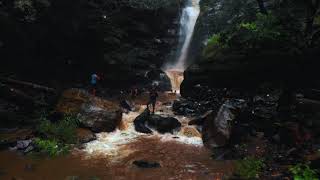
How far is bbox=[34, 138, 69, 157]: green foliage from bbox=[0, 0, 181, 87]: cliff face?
784 cm

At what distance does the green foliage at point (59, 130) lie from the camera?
59.5ft

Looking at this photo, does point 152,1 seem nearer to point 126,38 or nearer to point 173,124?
point 126,38

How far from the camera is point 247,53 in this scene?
24078mm

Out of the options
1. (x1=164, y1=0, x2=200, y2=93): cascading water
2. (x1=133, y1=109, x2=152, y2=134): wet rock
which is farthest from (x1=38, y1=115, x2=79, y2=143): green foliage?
(x1=164, y1=0, x2=200, y2=93): cascading water

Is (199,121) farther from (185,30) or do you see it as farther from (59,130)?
(185,30)

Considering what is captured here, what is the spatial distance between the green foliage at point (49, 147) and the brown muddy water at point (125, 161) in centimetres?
41

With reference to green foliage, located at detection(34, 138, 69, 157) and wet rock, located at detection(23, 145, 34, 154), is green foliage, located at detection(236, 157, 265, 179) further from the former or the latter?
wet rock, located at detection(23, 145, 34, 154)

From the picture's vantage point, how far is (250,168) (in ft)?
43.0

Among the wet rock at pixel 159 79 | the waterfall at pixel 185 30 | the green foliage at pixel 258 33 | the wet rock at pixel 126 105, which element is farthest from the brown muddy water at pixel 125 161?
the waterfall at pixel 185 30

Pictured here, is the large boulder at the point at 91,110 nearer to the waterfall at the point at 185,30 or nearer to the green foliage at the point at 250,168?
the green foliage at the point at 250,168

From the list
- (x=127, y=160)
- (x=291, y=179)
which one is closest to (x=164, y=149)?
(x=127, y=160)

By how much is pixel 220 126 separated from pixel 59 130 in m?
7.49

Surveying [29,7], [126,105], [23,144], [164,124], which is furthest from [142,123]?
[29,7]

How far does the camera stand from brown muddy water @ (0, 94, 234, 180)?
571 inches
